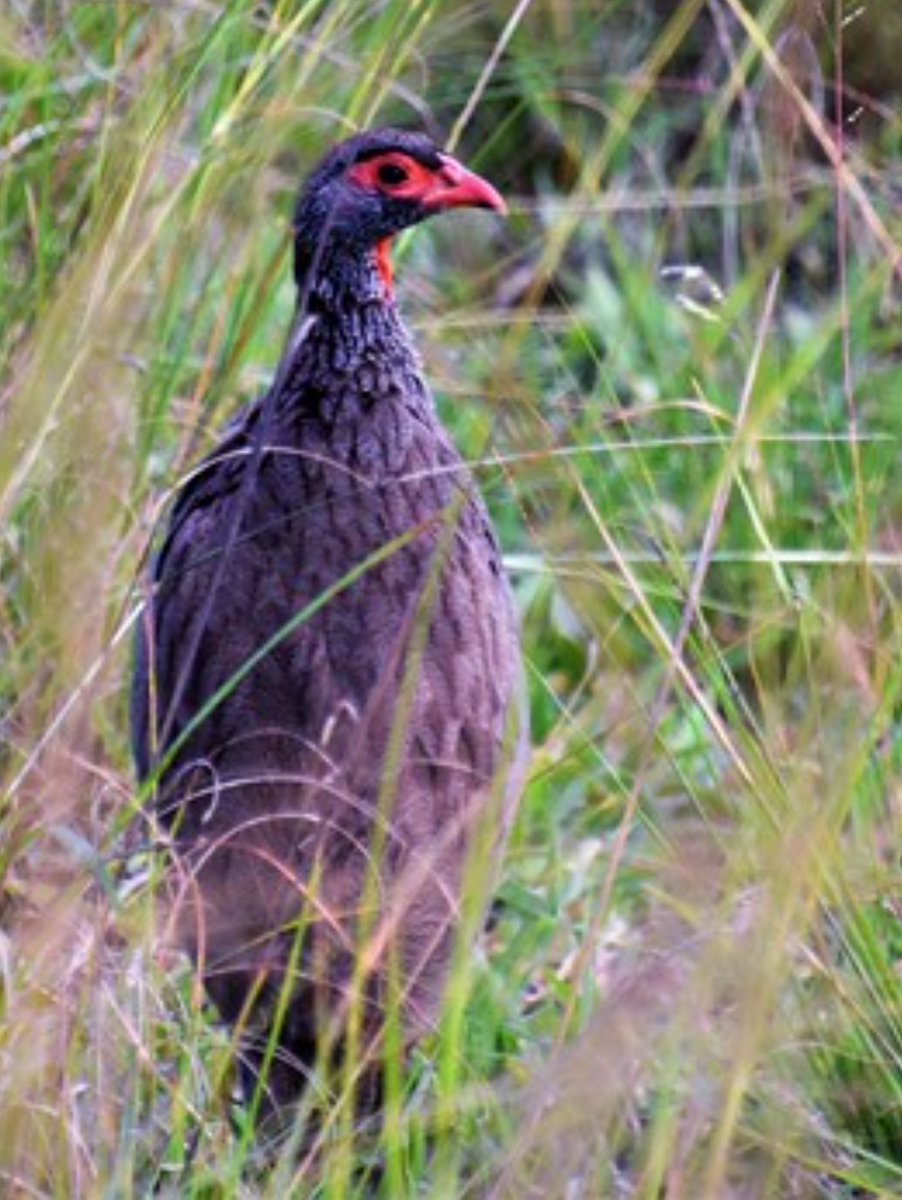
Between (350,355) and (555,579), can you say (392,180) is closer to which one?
(350,355)

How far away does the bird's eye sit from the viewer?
383cm

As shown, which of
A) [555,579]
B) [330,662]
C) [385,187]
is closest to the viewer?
[330,662]

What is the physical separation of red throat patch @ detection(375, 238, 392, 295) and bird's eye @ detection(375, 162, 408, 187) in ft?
0.26

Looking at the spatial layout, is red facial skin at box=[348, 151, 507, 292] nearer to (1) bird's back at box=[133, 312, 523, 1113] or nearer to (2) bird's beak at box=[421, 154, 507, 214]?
(2) bird's beak at box=[421, 154, 507, 214]

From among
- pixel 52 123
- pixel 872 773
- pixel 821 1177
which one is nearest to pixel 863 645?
pixel 872 773

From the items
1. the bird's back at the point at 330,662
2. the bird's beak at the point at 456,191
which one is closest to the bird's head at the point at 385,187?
the bird's beak at the point at 456,191

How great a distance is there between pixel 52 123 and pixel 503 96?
145 cm

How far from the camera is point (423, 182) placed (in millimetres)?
3844

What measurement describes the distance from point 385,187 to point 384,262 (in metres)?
0.11

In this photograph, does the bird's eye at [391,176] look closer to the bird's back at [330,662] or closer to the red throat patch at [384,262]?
the red throat patch at [384,262]

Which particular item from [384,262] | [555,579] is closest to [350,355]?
[384,262]

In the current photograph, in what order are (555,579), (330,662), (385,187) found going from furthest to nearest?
(555,579) → (385,187) → (330,662)

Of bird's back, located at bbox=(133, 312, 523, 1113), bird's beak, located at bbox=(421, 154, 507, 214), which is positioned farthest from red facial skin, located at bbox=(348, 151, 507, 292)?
bird's back, located at bbox=(133, 312, 523, 1113)

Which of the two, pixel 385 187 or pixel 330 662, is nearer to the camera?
pixel 330 662
